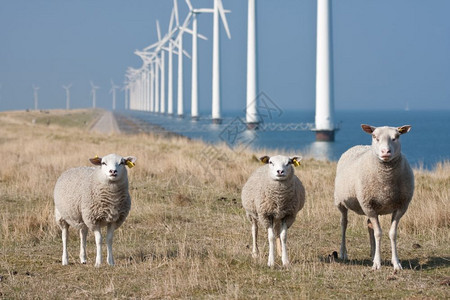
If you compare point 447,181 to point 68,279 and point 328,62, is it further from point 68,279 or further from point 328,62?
point 328,62

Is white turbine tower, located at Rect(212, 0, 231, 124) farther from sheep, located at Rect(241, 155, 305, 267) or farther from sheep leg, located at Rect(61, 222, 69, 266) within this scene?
sheep, located at Rect(241, 155, 305, 267)

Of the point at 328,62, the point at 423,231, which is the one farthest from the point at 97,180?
the point at 328,62

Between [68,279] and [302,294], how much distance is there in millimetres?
2393

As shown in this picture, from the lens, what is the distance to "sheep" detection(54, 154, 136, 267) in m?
7.56

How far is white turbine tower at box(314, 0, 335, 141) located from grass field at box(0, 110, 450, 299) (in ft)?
80.9

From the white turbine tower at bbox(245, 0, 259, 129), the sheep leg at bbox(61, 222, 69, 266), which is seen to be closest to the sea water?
the white turbine tower at bbox(245, 0, 259, 129)

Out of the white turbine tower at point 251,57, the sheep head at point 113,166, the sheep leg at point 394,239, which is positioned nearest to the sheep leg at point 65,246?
the sheep head at point 113,166

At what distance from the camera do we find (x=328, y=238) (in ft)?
30.9

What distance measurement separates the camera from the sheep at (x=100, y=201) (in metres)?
7.56

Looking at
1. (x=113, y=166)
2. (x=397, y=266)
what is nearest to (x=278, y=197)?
(x=397, y=266)

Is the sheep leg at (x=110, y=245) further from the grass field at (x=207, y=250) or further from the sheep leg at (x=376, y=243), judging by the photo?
the sheep leg at (x=376, y=243)

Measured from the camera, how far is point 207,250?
8070 millimetres

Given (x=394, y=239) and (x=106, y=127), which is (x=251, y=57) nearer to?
(x=106, y=127)

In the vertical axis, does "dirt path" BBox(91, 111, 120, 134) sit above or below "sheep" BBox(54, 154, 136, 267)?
above
